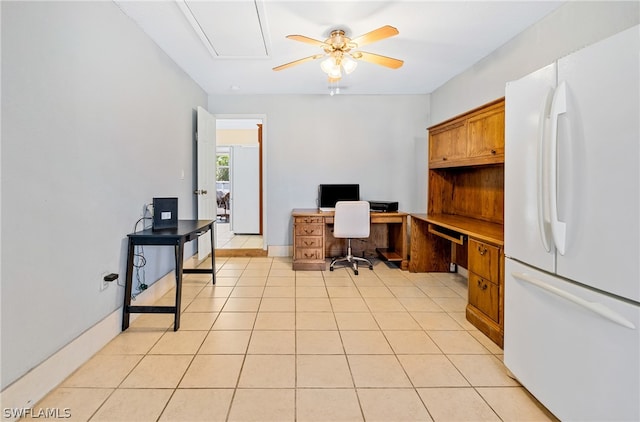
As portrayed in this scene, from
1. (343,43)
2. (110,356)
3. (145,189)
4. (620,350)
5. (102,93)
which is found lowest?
(110,356)

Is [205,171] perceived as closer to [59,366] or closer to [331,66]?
[331,66]

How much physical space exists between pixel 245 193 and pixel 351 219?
3.29 meters

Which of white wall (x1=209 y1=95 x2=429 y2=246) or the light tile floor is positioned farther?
white wall (x1=209 y1=95 x2=429 y2=246)

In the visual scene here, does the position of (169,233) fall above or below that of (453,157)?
below

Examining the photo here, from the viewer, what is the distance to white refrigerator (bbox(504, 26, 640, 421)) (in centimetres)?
101

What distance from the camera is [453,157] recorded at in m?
3.21

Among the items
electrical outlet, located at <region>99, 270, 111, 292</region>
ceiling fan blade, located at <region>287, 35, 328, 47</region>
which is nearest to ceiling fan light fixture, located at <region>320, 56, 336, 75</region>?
ceiling fan blade, located at <region>287, 35, 328, 47</region>

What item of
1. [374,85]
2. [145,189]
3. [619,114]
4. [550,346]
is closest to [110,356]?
[145,189]

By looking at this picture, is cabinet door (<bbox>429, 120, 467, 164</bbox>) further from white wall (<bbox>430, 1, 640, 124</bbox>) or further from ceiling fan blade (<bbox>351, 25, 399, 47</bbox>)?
ceiling fan blade (<bbox>351, 25, 399, 47</bbox>)

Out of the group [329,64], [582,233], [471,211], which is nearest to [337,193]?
[471,211]

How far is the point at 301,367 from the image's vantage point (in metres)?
1.75

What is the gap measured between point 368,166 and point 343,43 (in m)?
2.14

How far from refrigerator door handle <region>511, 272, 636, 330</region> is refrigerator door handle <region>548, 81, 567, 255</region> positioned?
18cm

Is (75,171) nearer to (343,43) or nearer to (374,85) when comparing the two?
(343,43)
